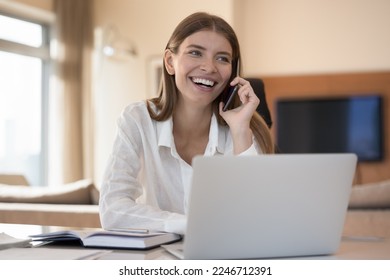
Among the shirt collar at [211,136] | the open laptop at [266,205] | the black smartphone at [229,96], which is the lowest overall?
the open laptop at [266,205]

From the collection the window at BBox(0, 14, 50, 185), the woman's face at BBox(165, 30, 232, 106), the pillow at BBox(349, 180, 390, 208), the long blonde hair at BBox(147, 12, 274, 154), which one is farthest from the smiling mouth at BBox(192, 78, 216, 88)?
the window at BBox(0, 14, 50, 185)

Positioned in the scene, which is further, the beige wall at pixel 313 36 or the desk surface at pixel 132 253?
the beige wall at pixel 313 36

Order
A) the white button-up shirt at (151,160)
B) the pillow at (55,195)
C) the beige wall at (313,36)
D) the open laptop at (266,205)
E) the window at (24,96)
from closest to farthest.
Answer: the open laptop at (266,205) → the white button-up shirt at (151,160) → the pillow at (55,195) → the window at (24,96) → the beige wall at (313,36)

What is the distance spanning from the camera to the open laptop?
2.96ft

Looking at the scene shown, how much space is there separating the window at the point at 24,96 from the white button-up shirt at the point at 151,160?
4025 millimetres

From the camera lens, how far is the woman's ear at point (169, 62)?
183 cm

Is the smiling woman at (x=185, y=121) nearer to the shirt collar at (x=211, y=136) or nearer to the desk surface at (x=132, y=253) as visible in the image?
the shirt collar at (x=211, y=136)

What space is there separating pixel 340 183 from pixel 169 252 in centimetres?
31

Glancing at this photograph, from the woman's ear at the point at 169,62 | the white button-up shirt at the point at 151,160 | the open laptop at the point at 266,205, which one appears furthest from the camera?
→ the woman's ear at the point at 169,62

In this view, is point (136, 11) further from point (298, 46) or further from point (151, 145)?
point (151, 145)

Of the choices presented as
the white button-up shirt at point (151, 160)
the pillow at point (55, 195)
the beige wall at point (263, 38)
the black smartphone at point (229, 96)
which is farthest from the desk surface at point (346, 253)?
the beige wall at point (263, 38)

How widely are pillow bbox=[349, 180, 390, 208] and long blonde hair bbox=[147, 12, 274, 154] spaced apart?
79 centimetres

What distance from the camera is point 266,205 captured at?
0.95 metres

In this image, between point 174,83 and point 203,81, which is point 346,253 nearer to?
point 203,81
